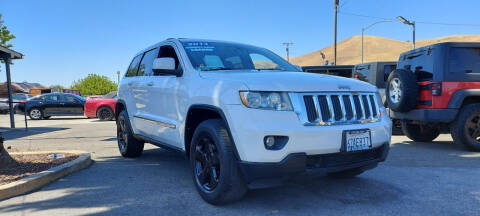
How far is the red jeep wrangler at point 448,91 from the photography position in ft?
20.0

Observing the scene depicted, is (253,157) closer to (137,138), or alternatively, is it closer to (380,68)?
(137,138)

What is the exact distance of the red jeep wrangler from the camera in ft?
20.0

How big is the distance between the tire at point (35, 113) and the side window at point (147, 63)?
14.9 m

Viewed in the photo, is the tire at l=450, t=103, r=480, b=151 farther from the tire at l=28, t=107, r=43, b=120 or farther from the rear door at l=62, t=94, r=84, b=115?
the tire at l=28, t=107, r=43, b=120

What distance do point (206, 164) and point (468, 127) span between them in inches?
199

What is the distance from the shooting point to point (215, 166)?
132 inches

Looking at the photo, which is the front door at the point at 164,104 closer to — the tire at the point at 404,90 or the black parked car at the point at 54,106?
the tire at the point at 404,90

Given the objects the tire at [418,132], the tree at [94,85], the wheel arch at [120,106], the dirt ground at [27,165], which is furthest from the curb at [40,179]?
the tree at [94,85]

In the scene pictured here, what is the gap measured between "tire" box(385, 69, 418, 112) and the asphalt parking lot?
1.33 meters

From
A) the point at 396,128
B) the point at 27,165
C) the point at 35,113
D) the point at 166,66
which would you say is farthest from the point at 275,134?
the point at 35,113

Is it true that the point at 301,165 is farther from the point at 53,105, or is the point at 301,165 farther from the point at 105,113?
the point at 53,105

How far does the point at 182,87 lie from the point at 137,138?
1.98 m

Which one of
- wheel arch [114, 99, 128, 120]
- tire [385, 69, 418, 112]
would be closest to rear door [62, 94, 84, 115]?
wheel arch [114, 99, 128, 120]

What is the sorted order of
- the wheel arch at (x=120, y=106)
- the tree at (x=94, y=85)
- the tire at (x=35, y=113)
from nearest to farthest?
the wheel arch at (x=120, y=106) < the tire at (x=35, y=113) < the tree at (x=94, y=85)
